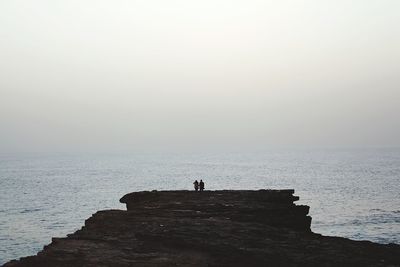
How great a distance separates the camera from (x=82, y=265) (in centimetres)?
1315

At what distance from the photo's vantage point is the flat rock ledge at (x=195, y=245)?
14.1 m

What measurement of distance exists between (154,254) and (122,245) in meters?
1.80

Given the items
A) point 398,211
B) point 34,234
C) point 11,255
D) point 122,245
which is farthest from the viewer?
point 398,211

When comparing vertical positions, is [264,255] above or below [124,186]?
above

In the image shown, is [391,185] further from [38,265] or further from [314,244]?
[38,265]

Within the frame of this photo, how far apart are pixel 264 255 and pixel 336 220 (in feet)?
186

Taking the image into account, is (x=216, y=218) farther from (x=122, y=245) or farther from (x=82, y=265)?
(x=82, y=265)

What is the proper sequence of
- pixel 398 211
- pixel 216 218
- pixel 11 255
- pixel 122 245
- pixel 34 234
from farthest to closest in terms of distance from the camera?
1. pixel 398 211
2. pixel 34 234
3. pixel 11 255
4. pixel 216 218
5. pixel 122 245

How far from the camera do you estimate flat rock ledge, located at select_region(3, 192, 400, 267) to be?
14.1 metres

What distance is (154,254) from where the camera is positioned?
14961mm

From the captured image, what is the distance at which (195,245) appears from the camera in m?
16.2

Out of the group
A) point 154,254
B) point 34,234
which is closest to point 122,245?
point 154,254

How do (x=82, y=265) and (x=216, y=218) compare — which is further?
(x=216, y=218)

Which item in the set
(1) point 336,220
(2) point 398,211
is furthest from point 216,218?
(2) point 398,211
